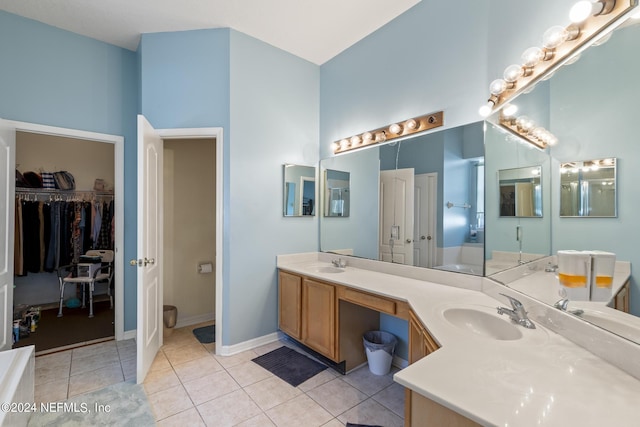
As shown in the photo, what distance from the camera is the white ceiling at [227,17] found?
91.4 inches

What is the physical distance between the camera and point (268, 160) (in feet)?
9.61

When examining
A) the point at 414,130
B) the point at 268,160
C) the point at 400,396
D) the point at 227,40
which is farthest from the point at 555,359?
the point at 227,40

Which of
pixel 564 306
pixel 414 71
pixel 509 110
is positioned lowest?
pixel 564 306

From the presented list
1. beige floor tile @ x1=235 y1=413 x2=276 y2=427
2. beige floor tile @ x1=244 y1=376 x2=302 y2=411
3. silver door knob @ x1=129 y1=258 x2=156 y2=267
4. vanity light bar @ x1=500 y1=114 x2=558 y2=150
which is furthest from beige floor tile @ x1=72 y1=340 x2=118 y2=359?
vanity light bar @ x1=500 y1=114 x2=558 y2=150

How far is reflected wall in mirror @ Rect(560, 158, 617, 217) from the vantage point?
1042 millimetres

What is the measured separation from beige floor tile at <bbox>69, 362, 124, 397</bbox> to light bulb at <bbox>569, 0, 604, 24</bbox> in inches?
139

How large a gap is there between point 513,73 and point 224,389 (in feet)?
9.28

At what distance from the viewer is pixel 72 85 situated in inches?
108

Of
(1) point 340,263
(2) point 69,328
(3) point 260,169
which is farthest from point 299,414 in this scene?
(2) point 69,328

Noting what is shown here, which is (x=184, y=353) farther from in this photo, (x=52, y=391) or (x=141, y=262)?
(x=141, y=262)

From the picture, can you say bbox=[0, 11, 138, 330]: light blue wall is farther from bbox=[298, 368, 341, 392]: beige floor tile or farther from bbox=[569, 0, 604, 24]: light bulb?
bbox=[569, 0, 604, 24]: light bulb

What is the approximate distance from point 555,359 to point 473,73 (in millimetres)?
1799

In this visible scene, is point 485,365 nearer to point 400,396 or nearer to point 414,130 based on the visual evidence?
point 400,396

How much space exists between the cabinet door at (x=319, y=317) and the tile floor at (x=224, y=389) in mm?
236
